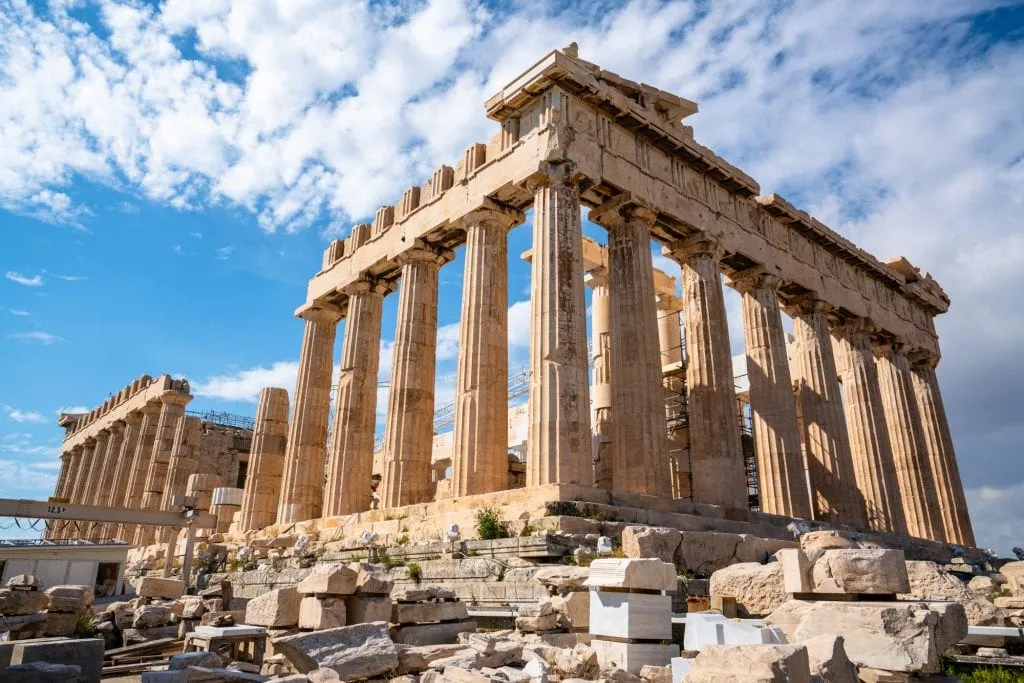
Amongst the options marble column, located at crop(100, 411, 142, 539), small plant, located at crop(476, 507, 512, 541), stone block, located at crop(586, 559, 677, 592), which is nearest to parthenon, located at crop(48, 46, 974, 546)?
small plant, located at crop(476, 507, 512, 541)

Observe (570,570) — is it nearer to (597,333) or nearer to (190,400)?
(597,333)

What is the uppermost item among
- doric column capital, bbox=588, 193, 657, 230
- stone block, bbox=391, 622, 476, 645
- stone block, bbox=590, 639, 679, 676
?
doric column capital, bbox=588, 193, 657, 230

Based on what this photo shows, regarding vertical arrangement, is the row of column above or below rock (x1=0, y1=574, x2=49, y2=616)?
above

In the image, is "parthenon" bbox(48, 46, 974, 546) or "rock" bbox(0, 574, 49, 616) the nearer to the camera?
"rock" bbox(0, 574, 49, 616)

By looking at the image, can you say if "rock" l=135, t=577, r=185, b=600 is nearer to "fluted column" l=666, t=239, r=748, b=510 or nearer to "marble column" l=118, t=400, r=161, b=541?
"fluted column" l=666, t=239, r=748, b=510

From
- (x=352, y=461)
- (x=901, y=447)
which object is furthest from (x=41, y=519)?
(x=901, y=447)

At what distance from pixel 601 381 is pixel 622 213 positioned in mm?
6501

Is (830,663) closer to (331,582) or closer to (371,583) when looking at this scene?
(371,583)

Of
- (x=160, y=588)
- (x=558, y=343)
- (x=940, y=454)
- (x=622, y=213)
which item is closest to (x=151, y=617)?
(x=160, y=588)

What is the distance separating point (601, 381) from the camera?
77.9 ft

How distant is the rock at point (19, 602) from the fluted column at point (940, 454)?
28.4 meters

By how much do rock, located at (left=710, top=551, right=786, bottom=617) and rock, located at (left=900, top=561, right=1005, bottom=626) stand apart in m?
1.69

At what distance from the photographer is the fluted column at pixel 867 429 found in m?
24.7

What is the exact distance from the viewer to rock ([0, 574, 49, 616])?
1226 cm
